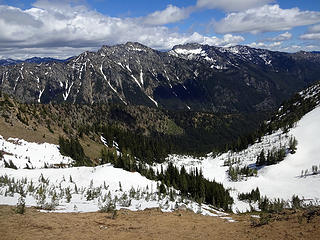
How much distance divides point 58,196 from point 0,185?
23.1 feet

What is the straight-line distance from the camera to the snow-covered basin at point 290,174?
75875mm

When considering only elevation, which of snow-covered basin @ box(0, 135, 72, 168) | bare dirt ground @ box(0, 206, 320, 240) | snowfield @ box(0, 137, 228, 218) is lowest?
bare dirt ground @ box(0, 206, 320, 240)

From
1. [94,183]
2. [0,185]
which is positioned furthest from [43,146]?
[0,185]

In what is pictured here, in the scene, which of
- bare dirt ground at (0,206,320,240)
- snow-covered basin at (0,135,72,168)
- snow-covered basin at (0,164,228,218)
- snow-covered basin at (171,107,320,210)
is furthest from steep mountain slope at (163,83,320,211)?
snow-covered basin at (0,135,72,168)

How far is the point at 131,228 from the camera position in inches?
737

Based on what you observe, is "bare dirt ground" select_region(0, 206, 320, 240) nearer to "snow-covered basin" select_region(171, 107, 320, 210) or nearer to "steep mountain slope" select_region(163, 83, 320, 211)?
"steep mountain slope" select_region(163, 83, 320, 211)

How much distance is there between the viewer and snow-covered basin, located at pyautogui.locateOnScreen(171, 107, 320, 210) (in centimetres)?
7588

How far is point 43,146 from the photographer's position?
86.1 metres

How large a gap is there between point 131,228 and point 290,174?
93486 millimetres

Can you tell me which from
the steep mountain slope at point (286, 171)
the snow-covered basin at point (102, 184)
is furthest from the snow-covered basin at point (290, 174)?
the snow-covered basin at point (102, 184)

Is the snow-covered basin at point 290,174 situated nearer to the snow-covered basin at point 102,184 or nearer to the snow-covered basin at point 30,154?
the snow-covered basin at point 102,184

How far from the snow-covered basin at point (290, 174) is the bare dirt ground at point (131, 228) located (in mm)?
44496

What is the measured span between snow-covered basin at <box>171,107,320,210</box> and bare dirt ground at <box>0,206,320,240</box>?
4450 centimetres

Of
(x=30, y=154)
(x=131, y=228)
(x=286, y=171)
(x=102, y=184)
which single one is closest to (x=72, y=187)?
(x=102, y=184)
